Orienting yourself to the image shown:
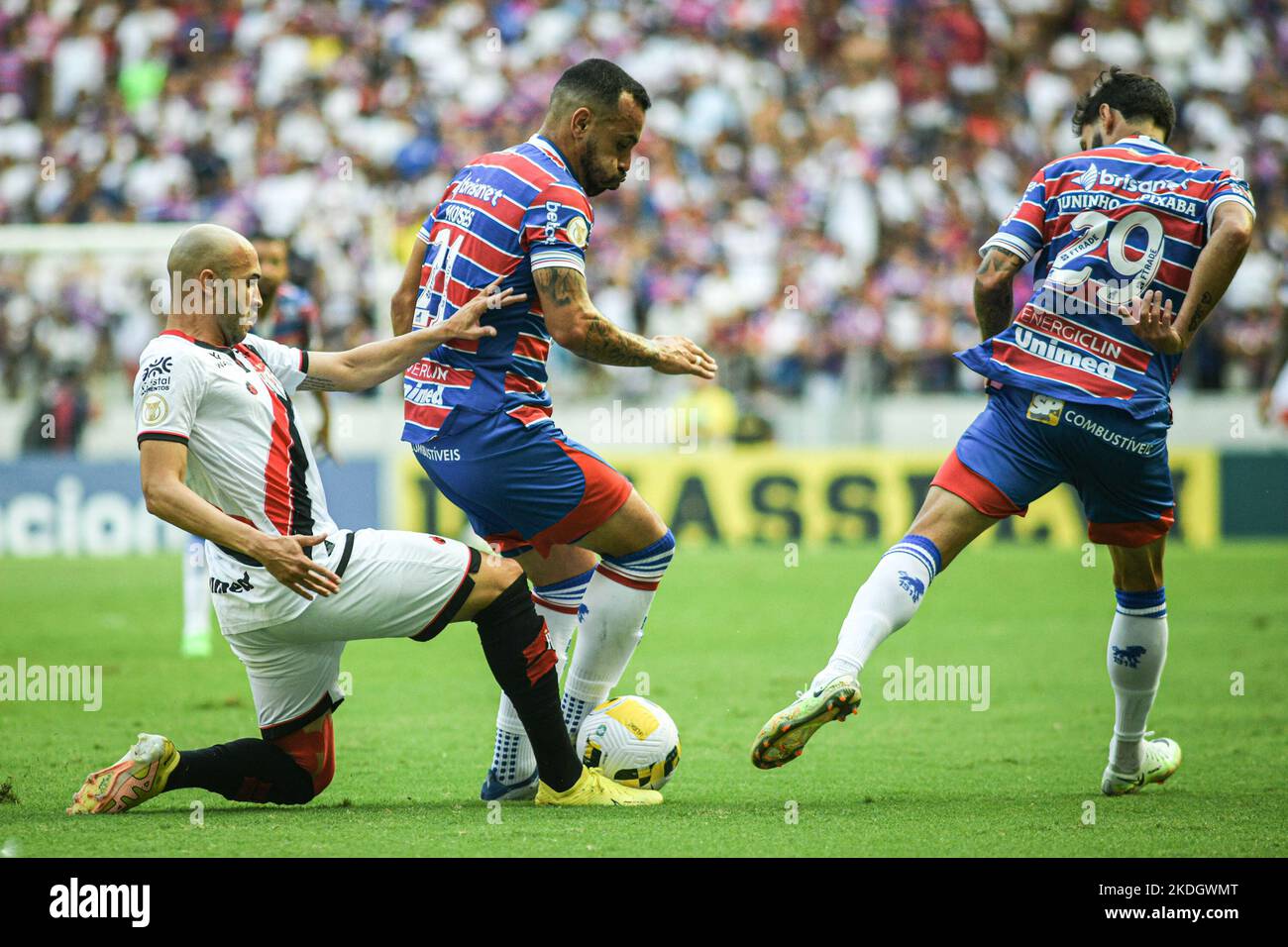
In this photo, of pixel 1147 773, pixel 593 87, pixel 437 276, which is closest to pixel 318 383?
pixel 437 276

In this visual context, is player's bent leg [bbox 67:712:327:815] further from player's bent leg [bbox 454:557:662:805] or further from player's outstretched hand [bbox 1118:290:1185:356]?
player's outstretched hand [bbox 1118:290:1185:356]

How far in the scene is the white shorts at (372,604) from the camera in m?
4.98

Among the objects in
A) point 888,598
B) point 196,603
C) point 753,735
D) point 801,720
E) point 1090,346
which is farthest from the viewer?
point 196,603

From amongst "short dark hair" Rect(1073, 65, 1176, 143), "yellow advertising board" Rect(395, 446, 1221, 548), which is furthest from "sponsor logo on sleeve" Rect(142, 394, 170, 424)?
"yellow advertising board" Rect(395, 446, 1221, 548)

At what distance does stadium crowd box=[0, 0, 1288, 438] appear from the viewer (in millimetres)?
18109

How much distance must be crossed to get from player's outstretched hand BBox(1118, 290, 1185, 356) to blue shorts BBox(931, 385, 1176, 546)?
259 mm

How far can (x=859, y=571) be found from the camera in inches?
557

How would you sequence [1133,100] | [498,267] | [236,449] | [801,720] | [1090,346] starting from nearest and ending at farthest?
[801,720], [236,449], [498,267], [1090,346], [1133,100]

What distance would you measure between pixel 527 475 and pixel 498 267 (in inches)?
28.3

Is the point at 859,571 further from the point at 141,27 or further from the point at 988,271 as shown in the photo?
the point at 141,27

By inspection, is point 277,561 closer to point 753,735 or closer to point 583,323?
point 583,323

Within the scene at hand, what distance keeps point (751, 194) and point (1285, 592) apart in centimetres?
935

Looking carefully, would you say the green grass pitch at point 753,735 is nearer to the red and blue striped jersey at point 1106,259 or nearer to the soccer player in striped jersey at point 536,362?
the soccer player in striped jersey at point 536,362

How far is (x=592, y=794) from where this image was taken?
5.46 meters
